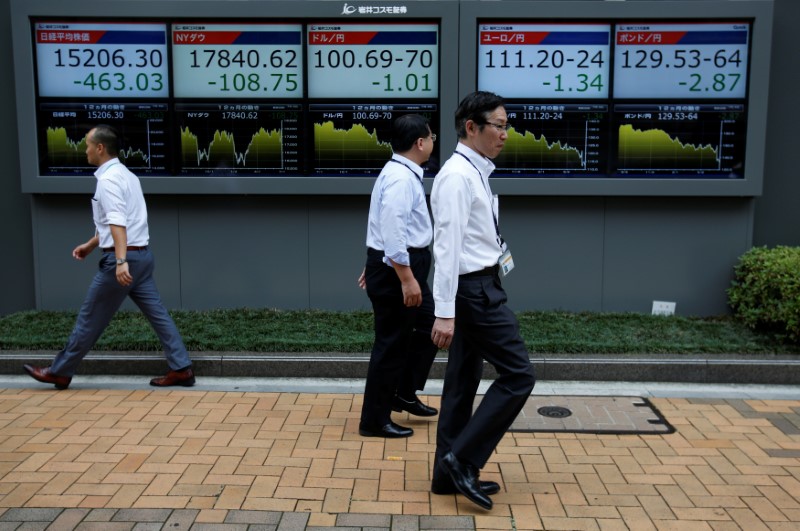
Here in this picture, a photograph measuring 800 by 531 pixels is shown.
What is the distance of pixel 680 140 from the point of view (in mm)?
7656

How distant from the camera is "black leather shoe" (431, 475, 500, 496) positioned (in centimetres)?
425

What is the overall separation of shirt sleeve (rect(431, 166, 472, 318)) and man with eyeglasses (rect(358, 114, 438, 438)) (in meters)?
0.89

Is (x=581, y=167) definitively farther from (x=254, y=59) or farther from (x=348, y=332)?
(x=254, y=59)

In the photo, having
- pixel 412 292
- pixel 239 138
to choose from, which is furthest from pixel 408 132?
pixel 239 138

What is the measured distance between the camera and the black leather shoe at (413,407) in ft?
17.8

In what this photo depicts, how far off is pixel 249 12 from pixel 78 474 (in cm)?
471

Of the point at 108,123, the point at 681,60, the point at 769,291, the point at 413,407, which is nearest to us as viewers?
the point at 413,407

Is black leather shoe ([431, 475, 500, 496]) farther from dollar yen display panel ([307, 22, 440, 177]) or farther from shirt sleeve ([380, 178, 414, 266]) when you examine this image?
dollar yen display panel ([307, 22, 440, 177])

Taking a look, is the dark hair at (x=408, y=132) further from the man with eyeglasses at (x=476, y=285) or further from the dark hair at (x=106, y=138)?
the dark hair at (x=106, y=138)

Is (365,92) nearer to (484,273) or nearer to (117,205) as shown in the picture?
(117,205)

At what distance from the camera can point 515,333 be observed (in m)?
3.99

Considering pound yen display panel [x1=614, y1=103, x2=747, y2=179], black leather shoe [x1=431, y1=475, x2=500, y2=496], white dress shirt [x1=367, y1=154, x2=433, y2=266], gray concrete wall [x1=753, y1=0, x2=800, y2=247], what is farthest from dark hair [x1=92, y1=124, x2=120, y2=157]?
gray concrete wall [x1=753, y1=0, x2=800, y2=247]

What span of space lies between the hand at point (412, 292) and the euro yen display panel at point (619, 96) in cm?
308

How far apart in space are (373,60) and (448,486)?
4.64 metres
